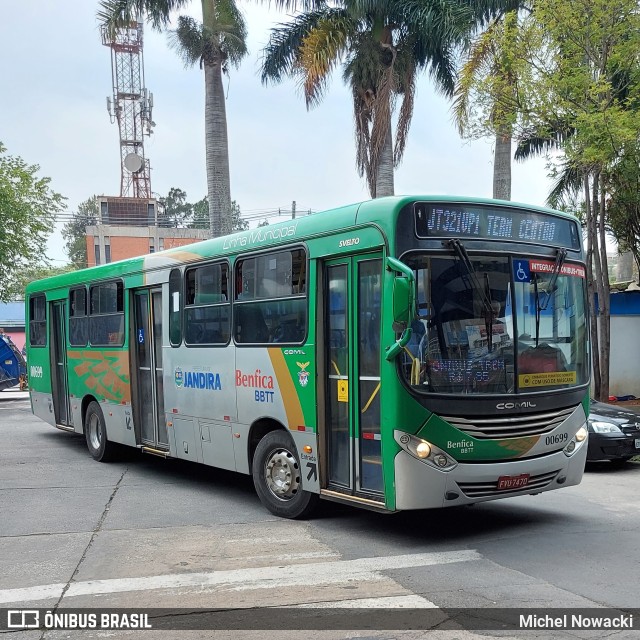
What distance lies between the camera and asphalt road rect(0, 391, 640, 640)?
579 centimetres

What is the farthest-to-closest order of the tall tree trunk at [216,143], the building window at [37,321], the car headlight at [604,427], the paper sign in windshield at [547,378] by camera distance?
the tall tree trunk at [216,143]
the building window at [37,321]
the car headlight at [604,427]
the paper sign in windshield at [547,378]

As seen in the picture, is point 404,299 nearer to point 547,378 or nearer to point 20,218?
point 547,378

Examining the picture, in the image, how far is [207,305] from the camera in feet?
32.5

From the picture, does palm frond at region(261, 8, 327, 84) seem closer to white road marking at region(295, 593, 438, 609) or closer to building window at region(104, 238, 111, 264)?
white road marking at region(295, 593, 438, 609)

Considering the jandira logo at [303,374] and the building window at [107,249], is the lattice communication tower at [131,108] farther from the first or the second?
the jandira logo at [303,374]

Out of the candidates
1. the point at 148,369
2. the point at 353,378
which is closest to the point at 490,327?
the point at 353,378

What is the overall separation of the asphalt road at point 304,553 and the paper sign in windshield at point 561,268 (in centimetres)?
257

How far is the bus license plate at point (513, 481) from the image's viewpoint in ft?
23.6

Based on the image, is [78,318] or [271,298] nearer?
[271,298]

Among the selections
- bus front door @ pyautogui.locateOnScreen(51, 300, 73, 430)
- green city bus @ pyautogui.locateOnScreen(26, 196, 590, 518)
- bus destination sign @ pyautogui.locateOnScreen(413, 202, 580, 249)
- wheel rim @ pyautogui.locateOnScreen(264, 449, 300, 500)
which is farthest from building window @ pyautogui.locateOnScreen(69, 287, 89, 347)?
bus destination sign @ pyautogui.locateOnScreen(413, 202, 580, 249)

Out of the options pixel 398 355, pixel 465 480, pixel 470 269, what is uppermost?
pixel 470 269

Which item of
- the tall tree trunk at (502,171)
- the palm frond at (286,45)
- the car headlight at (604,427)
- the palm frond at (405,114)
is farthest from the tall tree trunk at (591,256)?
the palm frond at (286,45)

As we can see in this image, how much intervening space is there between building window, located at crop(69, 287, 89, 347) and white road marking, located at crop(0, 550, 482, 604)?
7.68 meters

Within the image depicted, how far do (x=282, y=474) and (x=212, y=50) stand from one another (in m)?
14.4
